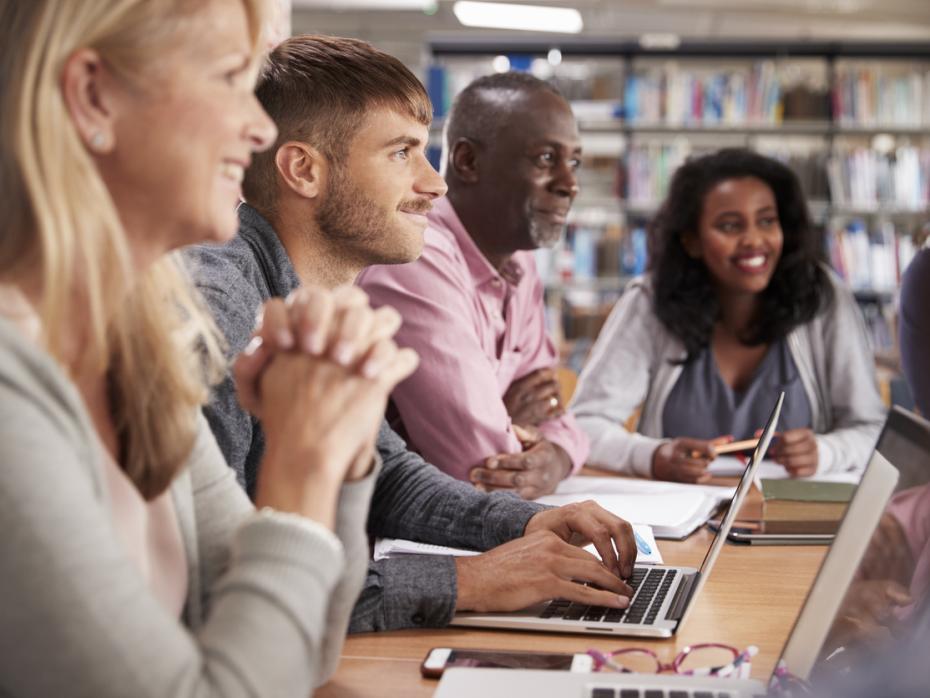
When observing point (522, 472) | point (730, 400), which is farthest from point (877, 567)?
point (730, 400)

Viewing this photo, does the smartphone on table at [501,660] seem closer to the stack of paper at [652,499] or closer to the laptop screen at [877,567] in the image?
the laptop screen at [877,567]

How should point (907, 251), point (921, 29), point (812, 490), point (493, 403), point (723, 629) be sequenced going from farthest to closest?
point (921, 29) → point (907, 251) → point (493, 403) → point (812, 490) → point (723, 629)

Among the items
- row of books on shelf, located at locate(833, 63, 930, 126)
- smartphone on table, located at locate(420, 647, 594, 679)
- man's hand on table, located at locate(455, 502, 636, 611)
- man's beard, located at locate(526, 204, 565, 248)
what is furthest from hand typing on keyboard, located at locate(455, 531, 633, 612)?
row of books on shelf, located at locate(833, 63, 930, 126)

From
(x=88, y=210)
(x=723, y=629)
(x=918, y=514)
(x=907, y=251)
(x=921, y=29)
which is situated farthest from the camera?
(x=921, y=29)

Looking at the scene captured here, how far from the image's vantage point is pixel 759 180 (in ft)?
8.54

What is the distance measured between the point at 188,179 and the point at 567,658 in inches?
22.5

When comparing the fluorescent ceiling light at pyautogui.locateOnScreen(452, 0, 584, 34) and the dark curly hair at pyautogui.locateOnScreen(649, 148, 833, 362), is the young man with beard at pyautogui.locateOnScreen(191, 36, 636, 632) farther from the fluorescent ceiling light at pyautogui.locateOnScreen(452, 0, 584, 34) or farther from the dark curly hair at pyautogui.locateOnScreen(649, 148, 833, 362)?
the fluorescent ceiling light at pyautogui.locateOnScreen(452, 0, 584, 34)

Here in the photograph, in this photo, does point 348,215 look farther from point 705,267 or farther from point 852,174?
point 852,174

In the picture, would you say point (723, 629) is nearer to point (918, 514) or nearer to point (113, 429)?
point (918, 514)

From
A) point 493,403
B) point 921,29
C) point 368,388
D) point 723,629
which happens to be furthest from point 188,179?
point 921,29

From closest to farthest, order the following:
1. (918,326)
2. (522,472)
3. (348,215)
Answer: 1. (348,215)
2. (522,472)
3. (918,326)

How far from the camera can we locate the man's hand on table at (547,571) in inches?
45.2

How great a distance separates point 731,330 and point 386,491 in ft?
4.44

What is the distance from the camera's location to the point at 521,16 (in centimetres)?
584
